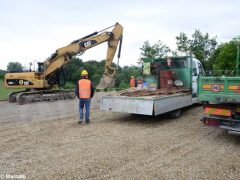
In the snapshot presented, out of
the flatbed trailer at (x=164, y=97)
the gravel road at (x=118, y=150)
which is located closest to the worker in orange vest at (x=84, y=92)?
the flatbed trailer at (x=164, y=97)

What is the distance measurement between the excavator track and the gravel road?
5.51 metres

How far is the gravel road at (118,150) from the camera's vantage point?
15.2 ft

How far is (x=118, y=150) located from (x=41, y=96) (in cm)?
1013

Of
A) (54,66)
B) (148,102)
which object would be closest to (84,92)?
(148,102)

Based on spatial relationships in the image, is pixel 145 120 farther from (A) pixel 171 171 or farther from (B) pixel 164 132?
(A) pixel 171 171

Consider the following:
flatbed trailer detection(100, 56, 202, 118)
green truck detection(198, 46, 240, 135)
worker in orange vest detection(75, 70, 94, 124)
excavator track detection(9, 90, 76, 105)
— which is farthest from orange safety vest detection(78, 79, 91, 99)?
excavator track detection(9, 90, 76, 105)

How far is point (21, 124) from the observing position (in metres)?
8.59

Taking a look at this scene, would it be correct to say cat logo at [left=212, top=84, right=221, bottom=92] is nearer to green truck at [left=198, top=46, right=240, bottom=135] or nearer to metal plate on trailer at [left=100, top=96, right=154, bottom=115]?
green truck at [left=198, top=46, right=240, bottom=135]

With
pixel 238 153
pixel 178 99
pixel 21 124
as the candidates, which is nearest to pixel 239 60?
pixel 178 99

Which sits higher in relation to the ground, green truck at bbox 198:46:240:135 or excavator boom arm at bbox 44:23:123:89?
excavator boom arm at bbox 44:23:123:89

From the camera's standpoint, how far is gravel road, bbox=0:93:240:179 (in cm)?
462

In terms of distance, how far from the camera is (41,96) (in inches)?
587

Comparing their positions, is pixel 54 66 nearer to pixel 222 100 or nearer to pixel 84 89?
pixel 84 89

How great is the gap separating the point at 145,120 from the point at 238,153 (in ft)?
12.5
